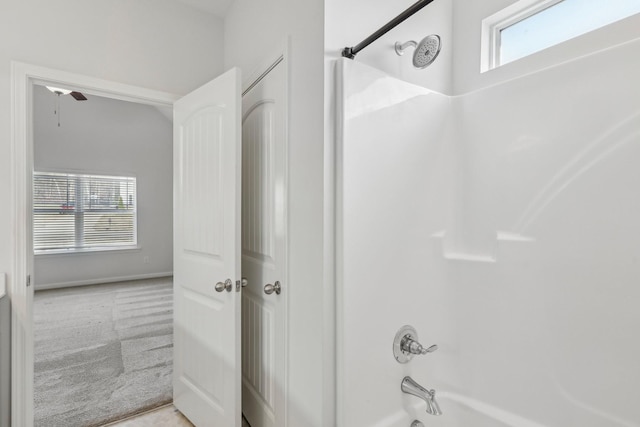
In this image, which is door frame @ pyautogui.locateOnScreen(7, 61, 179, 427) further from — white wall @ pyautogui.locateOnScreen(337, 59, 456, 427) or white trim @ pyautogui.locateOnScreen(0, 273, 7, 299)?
white wall @ pyautogui.locateOnScreen(337, 59, 456, 427)

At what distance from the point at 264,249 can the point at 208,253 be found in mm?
332

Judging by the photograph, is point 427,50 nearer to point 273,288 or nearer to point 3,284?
point 273,288

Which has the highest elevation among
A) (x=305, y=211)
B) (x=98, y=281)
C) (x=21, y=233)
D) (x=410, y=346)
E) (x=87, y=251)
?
(x=305, y=211)

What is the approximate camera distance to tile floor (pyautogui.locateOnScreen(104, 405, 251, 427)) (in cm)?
186

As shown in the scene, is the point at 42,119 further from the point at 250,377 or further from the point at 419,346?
the point at 419,346

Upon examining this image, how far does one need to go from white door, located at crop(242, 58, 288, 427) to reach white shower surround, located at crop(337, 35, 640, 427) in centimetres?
43

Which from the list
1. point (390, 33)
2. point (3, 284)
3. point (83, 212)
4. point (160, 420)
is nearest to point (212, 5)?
point (390, 33)

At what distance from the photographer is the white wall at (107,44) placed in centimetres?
159

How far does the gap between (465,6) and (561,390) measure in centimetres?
185

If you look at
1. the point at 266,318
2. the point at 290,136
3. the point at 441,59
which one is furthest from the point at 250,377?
the point at 441,59

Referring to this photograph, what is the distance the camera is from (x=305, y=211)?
51.8 inches

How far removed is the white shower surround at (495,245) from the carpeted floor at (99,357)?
182 centimetres

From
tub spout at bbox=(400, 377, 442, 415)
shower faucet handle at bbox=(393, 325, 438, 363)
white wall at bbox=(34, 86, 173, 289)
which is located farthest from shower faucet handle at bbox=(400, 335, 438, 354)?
white wall at bbox=(34, 86, 173, 289)

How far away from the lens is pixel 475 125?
4.89 ft
